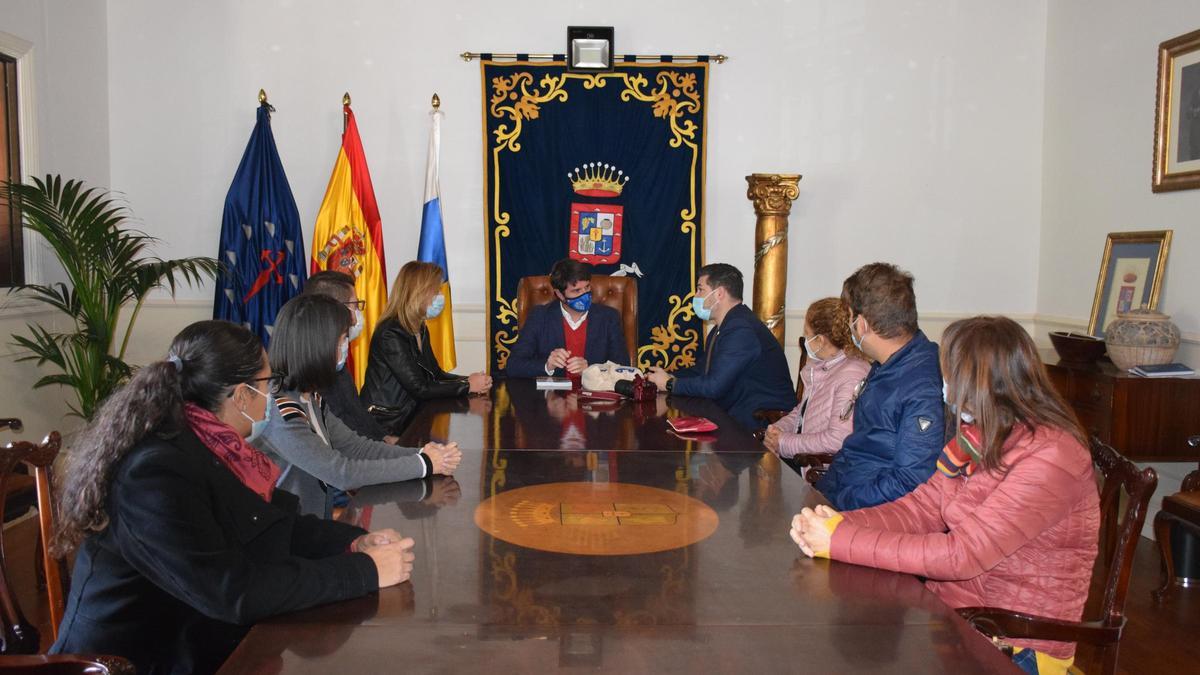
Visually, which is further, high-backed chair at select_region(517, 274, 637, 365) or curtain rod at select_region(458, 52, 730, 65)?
curtain rod at select_region(458, 52, 730, 65)

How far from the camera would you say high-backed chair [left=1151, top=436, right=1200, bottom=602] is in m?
3.46

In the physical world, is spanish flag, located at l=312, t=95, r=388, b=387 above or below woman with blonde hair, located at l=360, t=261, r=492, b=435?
above

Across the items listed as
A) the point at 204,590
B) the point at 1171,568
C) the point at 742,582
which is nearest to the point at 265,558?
the point at 204,590

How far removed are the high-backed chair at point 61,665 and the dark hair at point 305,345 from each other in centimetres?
107

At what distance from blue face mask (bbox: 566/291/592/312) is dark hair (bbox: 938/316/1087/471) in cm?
279

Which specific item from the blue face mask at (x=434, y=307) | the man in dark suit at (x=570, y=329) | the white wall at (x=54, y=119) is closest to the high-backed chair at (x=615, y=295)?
the man in dark suit at (x=570, y=329)

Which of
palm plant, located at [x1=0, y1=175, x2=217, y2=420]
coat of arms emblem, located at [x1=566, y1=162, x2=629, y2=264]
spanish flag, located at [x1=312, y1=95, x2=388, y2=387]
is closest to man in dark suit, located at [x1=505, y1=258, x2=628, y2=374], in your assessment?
coat of arms emblem, located at [x1=566, y1=162, x2=629, y2=264]

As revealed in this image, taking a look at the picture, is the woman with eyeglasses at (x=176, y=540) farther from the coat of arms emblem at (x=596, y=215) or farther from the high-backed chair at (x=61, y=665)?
the coat of arms emblem at (x=596, y=215)

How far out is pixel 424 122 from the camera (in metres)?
5.85

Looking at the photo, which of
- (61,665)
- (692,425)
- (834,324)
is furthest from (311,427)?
(834,324)

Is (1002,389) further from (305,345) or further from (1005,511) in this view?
(305,345)

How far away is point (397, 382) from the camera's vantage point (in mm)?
3916

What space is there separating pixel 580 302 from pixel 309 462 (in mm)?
2359

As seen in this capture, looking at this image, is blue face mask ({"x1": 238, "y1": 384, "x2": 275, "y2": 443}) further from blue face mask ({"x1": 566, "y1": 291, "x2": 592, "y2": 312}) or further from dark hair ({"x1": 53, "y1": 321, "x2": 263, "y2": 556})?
blue face mask ({"x1": 566, "y1": 291, "x2": 592, "y2": 312})
